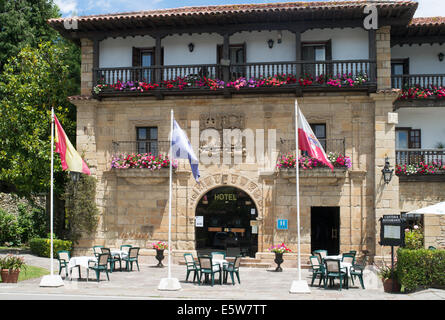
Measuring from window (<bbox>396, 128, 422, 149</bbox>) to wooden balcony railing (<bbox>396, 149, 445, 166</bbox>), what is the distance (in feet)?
2.81

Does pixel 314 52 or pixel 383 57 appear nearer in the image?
pixel 383 57

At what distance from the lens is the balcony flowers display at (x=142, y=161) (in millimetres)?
22281

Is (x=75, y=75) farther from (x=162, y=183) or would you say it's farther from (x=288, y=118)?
(x=288, y=118)

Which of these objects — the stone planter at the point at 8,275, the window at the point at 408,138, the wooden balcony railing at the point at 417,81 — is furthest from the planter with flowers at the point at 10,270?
the wooden balcony railing at the point at 417,81

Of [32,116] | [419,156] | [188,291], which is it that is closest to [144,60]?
[32,116]

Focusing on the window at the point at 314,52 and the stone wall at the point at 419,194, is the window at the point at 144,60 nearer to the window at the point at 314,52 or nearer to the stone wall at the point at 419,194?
the window at the point at 314,52

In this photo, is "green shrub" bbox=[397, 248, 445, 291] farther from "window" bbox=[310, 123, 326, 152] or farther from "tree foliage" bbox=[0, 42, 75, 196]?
"tree foliage" bbox=[0, 42, 75, 196]

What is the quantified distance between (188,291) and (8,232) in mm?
18375

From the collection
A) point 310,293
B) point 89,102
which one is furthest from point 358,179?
point 89,102

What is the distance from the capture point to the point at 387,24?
21.5m

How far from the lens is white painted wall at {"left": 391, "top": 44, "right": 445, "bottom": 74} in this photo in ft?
78.7

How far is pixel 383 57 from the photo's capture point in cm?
2186

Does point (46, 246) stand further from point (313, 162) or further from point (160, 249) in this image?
point (313, 162)

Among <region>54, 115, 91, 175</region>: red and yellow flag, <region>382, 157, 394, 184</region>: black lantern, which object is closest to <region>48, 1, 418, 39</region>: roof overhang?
<region>382, 157, 394, 184</region>: black lantern
